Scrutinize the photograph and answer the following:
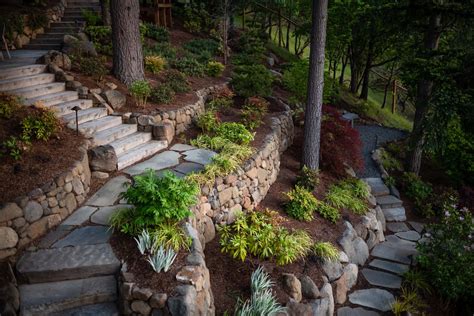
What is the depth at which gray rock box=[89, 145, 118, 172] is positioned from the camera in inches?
236

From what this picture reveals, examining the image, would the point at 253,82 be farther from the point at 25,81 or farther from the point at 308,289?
the point at 308,289

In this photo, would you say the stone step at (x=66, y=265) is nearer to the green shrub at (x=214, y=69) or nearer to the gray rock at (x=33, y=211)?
the gray rock at (x=33, y=211)

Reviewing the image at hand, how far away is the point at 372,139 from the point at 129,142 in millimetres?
9012

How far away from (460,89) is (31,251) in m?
7.67

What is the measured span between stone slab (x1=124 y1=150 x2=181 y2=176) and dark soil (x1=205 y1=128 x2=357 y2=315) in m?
1.66

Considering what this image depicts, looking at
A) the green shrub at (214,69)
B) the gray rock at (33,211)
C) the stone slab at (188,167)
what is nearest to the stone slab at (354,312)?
the stone slab at (188,167)

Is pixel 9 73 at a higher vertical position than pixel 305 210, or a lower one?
higher

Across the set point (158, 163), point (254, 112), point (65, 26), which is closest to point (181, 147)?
point (158, 163)

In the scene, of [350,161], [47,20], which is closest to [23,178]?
[350,161]

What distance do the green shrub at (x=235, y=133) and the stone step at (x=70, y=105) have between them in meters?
2.77

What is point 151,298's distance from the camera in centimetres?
379

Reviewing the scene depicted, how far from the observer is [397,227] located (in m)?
8.49

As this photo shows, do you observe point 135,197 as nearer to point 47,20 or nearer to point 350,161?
point 350,161

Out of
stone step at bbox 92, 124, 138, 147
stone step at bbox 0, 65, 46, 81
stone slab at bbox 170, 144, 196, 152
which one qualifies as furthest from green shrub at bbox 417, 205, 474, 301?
stone step at bbox 0, 65, 46, 81
